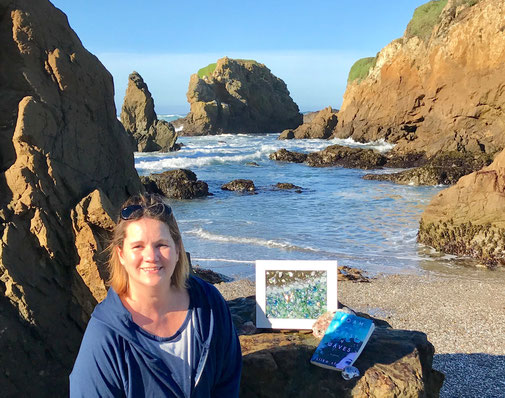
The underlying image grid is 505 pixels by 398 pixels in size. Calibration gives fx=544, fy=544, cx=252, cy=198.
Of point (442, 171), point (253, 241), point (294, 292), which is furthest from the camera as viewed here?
point (442, 171)

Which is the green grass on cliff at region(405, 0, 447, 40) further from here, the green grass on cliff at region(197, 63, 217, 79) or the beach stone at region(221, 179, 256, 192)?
the green grass on cliff at region(197, 63, 217, 79)

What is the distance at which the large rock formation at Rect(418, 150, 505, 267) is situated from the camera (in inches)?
426

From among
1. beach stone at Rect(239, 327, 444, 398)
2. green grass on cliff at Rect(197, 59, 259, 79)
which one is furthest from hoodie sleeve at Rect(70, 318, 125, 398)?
green grass on cliff at Rect(197, 59, 259, 79)

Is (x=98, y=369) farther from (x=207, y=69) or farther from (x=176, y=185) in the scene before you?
(x=207, y=69)

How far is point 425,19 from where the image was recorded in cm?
3584

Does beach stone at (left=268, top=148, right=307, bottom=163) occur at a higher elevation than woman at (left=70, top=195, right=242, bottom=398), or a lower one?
lower

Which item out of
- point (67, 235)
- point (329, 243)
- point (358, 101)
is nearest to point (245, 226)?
point (329, 243)

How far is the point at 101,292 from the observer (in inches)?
151

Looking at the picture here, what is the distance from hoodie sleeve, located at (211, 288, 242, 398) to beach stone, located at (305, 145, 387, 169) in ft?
93.7

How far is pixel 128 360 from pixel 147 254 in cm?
47

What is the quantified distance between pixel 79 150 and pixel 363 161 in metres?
27.8

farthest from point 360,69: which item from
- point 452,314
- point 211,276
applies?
point 452,314

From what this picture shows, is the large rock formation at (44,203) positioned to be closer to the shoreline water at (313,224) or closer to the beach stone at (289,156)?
the shoreline water at (313,224)

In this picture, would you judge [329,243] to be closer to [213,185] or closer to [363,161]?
[213,185]
